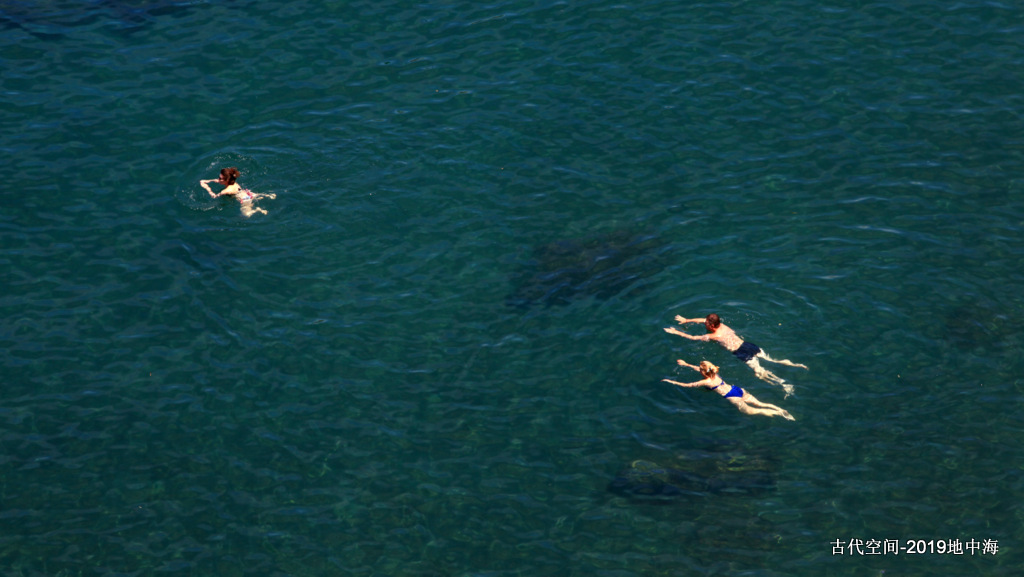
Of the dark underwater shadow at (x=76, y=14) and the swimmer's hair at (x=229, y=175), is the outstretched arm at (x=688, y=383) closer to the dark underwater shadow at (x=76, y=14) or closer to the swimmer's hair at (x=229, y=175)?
the swimmer's hair at (x=229, y=175)

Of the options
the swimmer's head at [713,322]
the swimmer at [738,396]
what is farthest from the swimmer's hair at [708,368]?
the swimmer's head at [713,322]

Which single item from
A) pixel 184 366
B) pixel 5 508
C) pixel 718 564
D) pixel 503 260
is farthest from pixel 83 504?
pixel 718 564

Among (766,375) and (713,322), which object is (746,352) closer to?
(766,375)

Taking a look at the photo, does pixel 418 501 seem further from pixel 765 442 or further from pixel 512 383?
pixel 765 442

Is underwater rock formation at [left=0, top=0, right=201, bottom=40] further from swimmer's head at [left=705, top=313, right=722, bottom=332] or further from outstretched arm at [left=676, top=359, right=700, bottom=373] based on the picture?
swimmer's head at [left=705, top=313, right=722, bottom=332]

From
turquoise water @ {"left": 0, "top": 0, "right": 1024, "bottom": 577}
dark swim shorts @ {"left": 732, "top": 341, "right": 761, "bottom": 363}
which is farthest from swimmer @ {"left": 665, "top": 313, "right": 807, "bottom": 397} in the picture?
turquoise water @ {"left": 0, "top": 0, "right": 1024, "bottom": 577}
